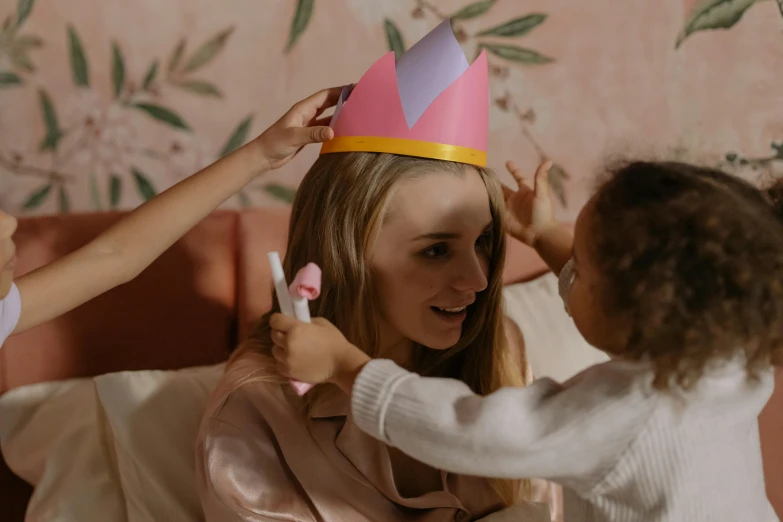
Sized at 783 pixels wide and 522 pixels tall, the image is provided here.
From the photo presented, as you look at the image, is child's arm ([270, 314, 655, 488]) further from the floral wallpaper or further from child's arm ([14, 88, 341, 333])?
the floral wallpaper

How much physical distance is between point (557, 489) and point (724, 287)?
62 centimetres

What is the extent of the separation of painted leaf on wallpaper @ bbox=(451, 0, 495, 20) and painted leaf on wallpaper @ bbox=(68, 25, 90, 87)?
0.75 meters

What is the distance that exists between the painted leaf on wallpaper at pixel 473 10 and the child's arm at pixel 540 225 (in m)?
0.51

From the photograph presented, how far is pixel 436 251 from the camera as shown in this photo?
0.93 metres

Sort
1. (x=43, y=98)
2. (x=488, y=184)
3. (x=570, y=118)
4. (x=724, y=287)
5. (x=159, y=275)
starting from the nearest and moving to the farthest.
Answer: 1. (x=724, y=287)
2. (x=488, y=184)
3. (x=159, y=275)
4. (x=43, y=98)
5. (x=570, y=118)

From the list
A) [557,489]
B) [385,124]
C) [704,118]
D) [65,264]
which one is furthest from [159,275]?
[704,118]

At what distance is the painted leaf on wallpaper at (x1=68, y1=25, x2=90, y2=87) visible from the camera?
134 cm

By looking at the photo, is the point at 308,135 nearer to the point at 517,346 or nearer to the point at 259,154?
the point at 259,154

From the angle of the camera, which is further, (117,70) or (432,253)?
(117,70)

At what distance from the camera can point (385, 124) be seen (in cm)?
88

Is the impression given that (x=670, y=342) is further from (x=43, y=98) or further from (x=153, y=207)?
(x=43, y=98)

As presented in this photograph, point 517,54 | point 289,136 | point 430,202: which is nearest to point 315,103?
point 289,136

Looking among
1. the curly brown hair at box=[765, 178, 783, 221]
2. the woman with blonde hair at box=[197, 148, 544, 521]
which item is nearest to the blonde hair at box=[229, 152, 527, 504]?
the woman with blonde hair at box=[197, 148, 544, 521]

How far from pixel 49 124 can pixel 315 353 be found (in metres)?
0.95
